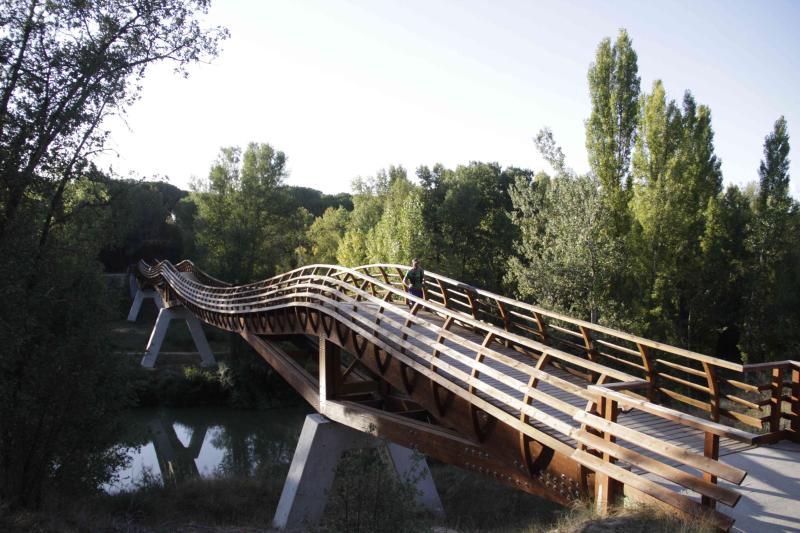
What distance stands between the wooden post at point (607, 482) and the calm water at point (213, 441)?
46.9 feet

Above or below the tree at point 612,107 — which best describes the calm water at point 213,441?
below

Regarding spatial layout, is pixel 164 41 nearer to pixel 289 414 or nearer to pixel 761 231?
pixel 289 414

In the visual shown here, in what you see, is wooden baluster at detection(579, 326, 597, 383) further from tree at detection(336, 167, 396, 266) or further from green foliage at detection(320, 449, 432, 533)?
tree at detection(336, 167, 396, 266)

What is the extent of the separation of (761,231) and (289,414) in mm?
25523

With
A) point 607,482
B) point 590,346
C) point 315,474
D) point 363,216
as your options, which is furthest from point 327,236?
point 607,482

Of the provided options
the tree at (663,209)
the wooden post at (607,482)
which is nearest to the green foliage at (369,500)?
the wooden post at (607,482)

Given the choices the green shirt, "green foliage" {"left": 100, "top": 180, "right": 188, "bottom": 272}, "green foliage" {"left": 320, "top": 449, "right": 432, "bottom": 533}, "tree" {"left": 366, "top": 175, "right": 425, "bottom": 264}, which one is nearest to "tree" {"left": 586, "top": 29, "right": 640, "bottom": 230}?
"tree" {"left": 366, "top": 175, "right": 425, "bottom": 264}

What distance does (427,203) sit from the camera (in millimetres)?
37125

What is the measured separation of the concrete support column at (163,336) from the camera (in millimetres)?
36469

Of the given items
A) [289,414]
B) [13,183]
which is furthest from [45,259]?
[289,414]

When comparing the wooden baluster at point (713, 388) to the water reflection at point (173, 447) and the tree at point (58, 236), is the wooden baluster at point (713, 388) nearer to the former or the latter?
the tree at point (58, 236)

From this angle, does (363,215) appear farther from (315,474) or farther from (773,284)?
(315,474)

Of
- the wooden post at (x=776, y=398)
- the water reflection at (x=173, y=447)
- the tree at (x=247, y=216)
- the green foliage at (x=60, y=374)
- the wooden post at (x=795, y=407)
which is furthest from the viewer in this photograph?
the tree at (x=247, y=216)

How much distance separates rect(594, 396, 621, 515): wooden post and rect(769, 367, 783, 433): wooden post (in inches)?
102
